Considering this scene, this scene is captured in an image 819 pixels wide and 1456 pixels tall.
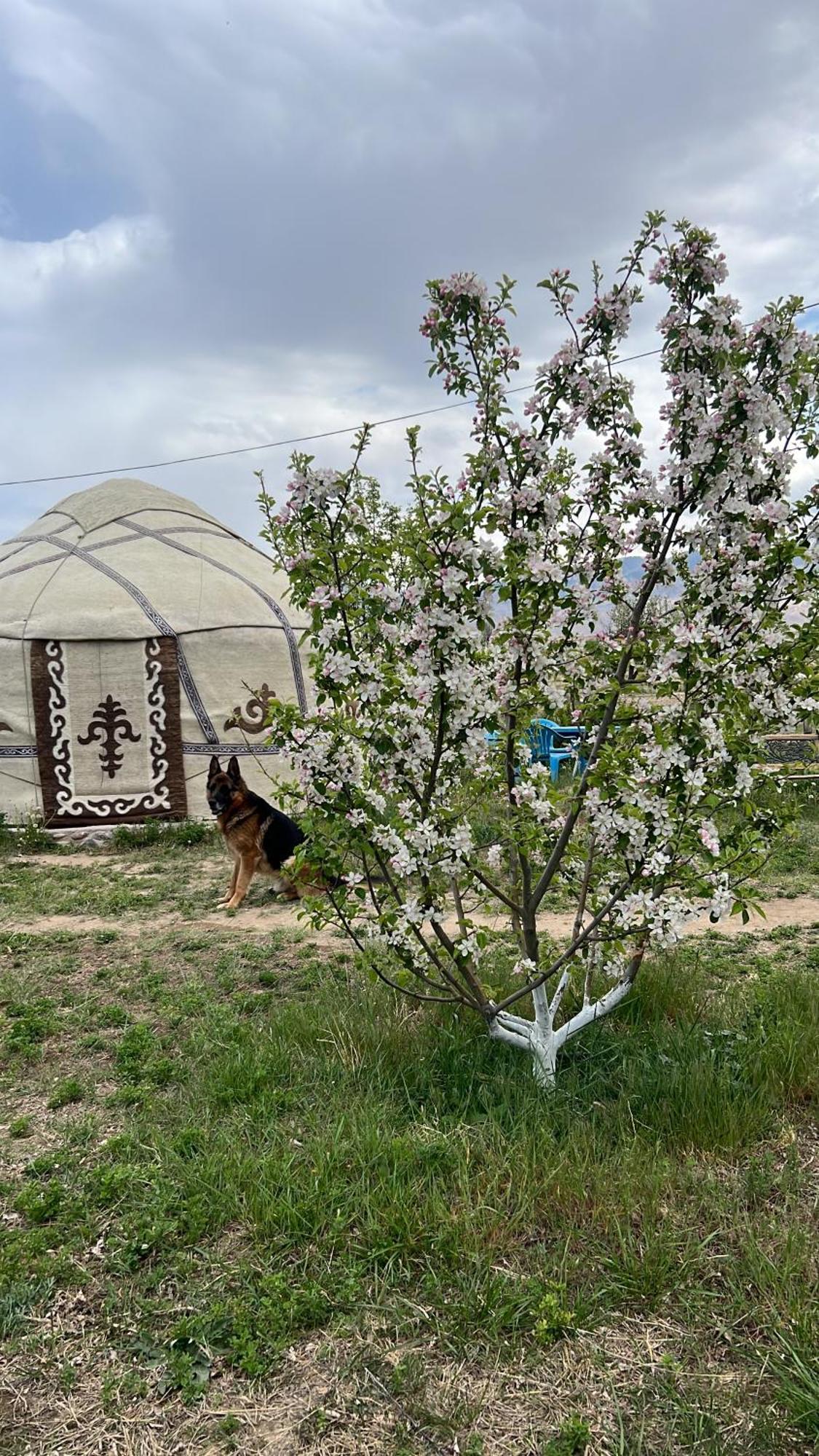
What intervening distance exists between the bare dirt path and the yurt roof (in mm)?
3348

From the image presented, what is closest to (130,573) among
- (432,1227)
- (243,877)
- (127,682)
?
(127,682)

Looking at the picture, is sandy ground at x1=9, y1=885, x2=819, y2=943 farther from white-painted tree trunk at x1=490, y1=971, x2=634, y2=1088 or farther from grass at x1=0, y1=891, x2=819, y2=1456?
white-painted tree trunk at x1=490, y1=971, x2=634, y2=1088

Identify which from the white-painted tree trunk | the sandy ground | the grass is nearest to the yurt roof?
the sandy ground

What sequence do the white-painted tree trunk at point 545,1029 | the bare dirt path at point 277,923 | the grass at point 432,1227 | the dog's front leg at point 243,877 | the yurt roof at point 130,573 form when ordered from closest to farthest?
the grass at point 432,1227 < the white-painted tree trunk at point 545,1029 < the bare dirt path at point 277,923 < the dog's front leg at point 243,877 < the yurt roof at point 130,573

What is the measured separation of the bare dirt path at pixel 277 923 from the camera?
217 inches

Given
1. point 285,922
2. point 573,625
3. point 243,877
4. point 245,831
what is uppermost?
point 573,625

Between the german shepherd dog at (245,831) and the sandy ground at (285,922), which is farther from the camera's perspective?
the german shepherd dog at (245,831)

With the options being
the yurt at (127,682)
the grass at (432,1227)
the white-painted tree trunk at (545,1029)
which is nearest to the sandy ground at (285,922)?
the grass at (432,1227)

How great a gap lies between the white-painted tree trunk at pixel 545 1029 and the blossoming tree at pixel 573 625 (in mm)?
18

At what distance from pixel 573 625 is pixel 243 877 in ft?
12.8

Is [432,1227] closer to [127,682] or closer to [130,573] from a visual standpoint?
[127,682]

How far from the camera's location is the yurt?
8.55m

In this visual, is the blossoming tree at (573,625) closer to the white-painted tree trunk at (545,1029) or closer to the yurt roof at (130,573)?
the white-painted tree trunk at (545,1029)

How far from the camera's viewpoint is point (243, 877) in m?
6.35
